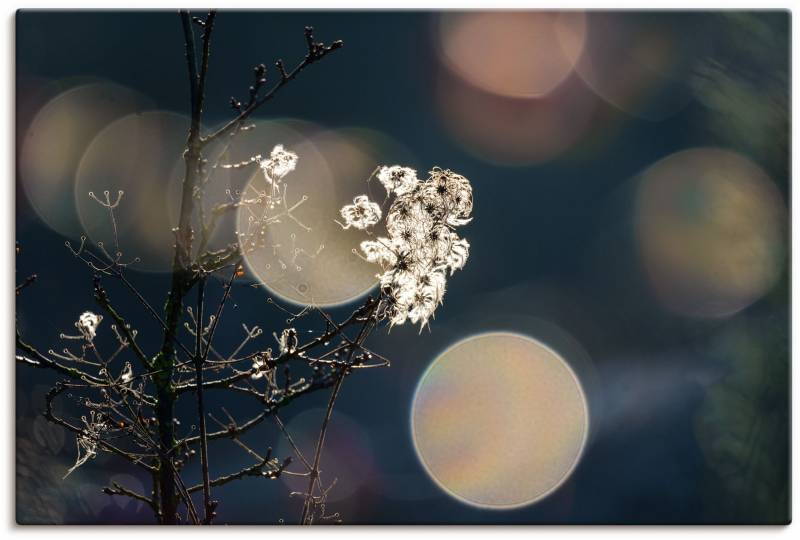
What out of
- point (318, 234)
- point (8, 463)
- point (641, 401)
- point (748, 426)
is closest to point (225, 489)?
point (8, 463)

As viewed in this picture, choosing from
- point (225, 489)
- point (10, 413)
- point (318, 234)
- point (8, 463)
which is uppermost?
point (318, 234)

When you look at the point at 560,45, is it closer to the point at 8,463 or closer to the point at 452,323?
the point at 452,323

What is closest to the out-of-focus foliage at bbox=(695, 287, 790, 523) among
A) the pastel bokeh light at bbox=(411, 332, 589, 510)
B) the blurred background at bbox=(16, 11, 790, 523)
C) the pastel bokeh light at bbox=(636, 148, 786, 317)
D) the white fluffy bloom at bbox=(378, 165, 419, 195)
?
the blurred background at bbox=(16, 11, 790, 523)

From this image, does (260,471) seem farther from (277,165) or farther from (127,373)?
(277,165)

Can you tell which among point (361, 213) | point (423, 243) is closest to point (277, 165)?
point (361, 213)

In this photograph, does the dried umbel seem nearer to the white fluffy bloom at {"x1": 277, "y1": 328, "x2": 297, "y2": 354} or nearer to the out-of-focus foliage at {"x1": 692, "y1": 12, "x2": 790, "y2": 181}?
the white fluffy bloom at {"x1": 277, "y1": 328, "x2": 297, "y2": 354}

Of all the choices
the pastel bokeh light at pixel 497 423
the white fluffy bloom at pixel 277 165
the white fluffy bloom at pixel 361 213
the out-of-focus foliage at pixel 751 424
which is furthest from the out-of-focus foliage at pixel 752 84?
the white fluffy bloom at pixel 277 165

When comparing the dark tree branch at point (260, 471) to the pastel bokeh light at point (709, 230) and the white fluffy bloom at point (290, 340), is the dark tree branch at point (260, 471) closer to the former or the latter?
the white fluffy bloom at point (290, 340)
